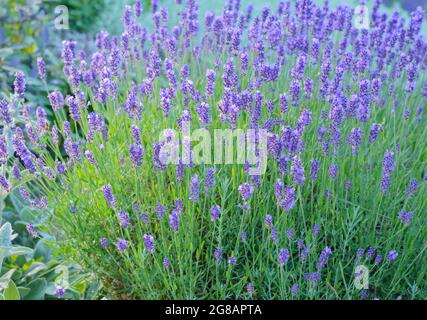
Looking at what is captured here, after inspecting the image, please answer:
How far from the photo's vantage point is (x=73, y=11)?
186 inches

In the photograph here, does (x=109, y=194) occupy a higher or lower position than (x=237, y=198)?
higher

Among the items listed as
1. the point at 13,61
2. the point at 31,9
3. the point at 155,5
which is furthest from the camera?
the point at 31,9

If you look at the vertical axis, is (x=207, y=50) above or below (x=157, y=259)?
above

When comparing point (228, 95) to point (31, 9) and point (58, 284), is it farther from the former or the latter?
point (31, 9)

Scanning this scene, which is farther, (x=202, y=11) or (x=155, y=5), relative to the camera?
(x=202, y=11)

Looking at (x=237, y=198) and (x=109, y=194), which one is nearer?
(x=109, y=194)

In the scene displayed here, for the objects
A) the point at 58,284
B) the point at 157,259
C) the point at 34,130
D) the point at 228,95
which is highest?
the point at 228,95

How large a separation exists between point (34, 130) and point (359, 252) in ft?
4.01

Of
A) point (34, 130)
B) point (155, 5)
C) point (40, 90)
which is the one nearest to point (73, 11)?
point (40, 90)

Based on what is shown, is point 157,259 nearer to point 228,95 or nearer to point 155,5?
point 228,95

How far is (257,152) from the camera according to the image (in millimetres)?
2033

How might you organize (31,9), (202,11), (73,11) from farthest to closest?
1. (202,11)
2. (73,11)
3. (31,9)
